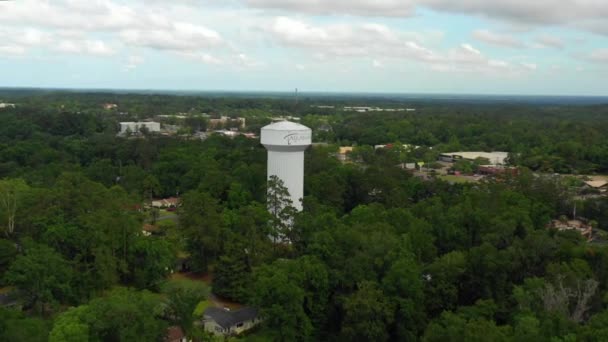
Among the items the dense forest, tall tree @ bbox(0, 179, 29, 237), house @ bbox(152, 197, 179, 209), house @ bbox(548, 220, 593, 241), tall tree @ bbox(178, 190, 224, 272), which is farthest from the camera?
house @ bbox(152, 197, 179, 209)

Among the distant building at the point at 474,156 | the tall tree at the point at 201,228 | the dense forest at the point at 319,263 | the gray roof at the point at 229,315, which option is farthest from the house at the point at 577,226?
the distant building at the point at 474,156

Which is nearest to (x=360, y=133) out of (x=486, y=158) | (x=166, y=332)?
(x=486, y=158)

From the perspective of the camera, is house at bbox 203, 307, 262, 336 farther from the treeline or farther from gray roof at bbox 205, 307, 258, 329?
the treeline

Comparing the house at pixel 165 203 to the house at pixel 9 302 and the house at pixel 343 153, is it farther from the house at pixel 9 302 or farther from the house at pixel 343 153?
the house at pixel 343 153

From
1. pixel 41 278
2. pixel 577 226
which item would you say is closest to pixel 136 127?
pixel 577 226

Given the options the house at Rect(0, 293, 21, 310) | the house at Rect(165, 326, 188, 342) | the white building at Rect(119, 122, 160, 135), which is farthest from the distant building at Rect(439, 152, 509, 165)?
the house at Rect(0, 293, 21, 310)

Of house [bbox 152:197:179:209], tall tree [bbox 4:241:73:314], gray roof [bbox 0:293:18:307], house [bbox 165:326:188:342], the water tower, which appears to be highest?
the water tower

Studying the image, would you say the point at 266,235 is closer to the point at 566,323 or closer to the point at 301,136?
the point at 301,136

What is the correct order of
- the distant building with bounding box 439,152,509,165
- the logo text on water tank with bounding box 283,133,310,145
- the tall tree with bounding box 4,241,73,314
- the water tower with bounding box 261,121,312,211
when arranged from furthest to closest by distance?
the distant building with bounding box 439,152,509,165
the water tower with bounding box 261,121,312,211
the logo text on water tank with bounding box 283,133,310,145
the tall tree with bounding box 4,241,73,314
